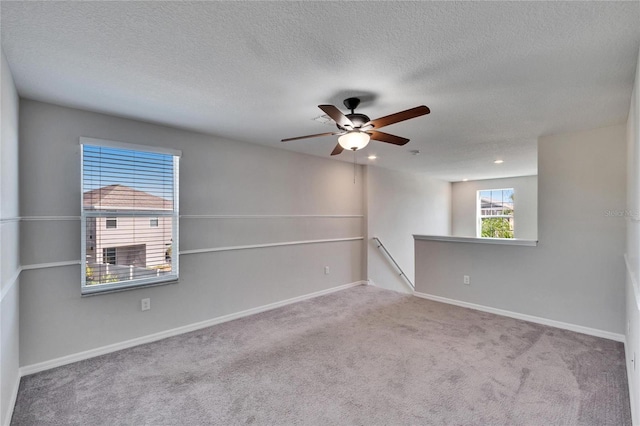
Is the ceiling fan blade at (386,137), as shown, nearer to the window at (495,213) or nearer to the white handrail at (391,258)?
the white handrail at (391,258)

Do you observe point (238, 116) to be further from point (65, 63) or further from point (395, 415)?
point (395, 415)

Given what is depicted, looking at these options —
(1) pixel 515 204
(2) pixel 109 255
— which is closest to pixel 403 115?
(2) pixel 109 255

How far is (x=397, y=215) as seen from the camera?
648 centimetres

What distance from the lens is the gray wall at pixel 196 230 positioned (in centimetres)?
258

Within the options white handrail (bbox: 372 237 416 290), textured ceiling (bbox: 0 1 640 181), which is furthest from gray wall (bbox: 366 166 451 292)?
textured ceiling (bbox: 0 1 640 181)

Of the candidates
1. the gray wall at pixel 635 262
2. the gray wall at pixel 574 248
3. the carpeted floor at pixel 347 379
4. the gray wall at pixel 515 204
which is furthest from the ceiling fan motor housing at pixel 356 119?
the gray wall at pixel 515 204

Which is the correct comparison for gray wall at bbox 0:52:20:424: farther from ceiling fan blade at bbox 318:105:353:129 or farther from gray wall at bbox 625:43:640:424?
gray wall at bbox 625:43:640:424

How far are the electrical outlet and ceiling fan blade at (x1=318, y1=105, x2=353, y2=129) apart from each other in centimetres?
268

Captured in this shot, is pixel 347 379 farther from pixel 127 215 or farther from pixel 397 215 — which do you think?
pixel 397 215

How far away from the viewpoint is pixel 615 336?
3123 mm

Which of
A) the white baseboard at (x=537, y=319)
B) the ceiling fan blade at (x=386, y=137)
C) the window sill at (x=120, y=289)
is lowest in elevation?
the white baseboard at (x=537, y=319)

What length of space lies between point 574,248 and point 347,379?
118 inches

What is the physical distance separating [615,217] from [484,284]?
1.59 metres

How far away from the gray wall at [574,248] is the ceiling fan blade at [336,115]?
282 centimetres
